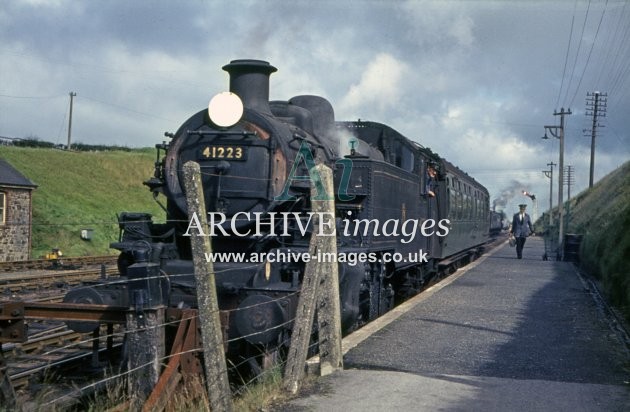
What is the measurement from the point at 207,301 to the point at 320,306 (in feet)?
5.69

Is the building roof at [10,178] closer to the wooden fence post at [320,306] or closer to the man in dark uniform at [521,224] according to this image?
the man in dark uniform at [521,224]

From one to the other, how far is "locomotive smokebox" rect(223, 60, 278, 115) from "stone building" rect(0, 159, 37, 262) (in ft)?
60.4

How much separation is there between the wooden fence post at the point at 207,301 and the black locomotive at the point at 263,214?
49 cm

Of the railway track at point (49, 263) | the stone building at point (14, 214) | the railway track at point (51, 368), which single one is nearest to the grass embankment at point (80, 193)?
the stone building at point (14, 214)

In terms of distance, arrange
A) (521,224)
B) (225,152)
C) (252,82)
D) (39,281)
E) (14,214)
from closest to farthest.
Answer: (225,152)
(252,82)
(39,281)
(521,224)
(14,214)

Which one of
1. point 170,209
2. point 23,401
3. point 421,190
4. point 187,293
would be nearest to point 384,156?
point 421,190

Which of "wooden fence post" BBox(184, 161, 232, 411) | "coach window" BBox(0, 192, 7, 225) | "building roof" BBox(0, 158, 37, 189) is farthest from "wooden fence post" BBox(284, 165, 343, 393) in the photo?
"coach window" BBox(0, 192, 7, 225)

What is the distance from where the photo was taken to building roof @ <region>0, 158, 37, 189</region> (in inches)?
960

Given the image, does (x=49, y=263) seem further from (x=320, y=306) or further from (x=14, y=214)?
(x=320, y=306)

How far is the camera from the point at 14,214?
81.0 feet

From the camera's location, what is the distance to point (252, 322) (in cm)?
594

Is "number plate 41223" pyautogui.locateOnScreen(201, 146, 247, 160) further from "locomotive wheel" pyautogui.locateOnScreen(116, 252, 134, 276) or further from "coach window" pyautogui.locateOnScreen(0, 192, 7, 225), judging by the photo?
"coach window" pyautogui.locateOnScreen(0, 192, 7, 225)

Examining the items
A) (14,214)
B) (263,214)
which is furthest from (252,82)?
(14,214)

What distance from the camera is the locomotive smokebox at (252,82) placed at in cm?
805
